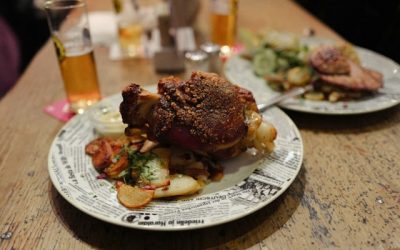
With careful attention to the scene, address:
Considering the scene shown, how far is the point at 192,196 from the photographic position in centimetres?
88

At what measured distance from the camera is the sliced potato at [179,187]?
848 millimetres

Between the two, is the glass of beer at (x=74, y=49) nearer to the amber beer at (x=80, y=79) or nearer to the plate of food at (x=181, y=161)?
the amber beer at (x=80, y=79)

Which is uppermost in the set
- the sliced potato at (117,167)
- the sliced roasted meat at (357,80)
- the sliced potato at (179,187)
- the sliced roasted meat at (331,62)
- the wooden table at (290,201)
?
the sliced roasted meat at (331,62)

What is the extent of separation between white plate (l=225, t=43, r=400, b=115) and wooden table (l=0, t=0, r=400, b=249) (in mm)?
54

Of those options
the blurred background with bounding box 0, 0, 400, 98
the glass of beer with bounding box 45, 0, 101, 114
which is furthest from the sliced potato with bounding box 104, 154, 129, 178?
the blurred background with bounding box 0, 0, 400, 98

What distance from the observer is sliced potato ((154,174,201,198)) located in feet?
2.78

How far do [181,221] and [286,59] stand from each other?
1.02m

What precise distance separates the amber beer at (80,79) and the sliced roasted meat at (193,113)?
496mm

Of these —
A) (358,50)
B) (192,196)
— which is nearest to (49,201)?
(192,196)

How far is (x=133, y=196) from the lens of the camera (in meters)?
0.83

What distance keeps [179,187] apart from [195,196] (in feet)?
0.15

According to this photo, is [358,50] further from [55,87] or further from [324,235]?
[55,87]

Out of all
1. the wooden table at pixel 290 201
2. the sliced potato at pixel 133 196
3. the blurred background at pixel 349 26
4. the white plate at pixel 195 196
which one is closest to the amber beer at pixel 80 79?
the wooden table at pixel 290 201

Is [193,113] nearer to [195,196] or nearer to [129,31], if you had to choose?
[195,196]
